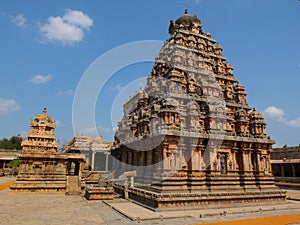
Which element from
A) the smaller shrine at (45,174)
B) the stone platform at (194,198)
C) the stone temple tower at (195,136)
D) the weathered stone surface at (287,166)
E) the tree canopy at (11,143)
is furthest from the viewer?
the tree canopy at (11,143)

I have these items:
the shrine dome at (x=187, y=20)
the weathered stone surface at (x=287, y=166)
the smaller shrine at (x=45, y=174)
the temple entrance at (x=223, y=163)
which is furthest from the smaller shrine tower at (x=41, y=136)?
the weathered stone surface at (x=287, y=166)

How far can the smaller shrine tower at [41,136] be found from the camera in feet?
152

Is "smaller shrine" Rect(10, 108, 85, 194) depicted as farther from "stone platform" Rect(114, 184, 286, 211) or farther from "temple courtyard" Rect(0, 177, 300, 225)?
"stone platform" Rect(114, 184, 286, 211)

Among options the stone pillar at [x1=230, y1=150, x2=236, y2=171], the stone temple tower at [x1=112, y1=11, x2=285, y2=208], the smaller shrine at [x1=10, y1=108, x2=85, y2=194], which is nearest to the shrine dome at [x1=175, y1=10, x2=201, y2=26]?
the stone temple tower at [x1=112, y1=11, x2=285, y2=208]

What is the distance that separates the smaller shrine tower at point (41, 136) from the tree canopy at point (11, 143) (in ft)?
184

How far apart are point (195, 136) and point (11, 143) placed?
97.7 metres

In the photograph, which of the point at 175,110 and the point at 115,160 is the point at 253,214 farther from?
the point at 115,160

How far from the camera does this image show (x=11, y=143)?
98.0 m

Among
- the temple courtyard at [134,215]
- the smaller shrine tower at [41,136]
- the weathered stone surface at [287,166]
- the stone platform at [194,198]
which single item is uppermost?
the smaller shrine tower at [41,136]

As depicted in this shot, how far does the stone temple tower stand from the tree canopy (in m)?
79.7

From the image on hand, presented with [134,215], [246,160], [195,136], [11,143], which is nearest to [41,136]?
[195,136]

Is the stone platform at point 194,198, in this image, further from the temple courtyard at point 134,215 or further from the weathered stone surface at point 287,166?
the weathered stone surface at point 287,166

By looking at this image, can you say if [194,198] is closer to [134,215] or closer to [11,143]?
[134,215]

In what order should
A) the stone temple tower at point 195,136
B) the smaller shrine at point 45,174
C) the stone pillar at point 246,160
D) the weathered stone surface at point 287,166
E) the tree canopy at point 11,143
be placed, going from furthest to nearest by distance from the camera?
1. the tree canopy at point 11,143
2. the weathered stone surface at point 287,166
3. the smaller shrine at point 45,174
4. the stone pillar at point 246,160
5. the stone temple tower at point 195,136
